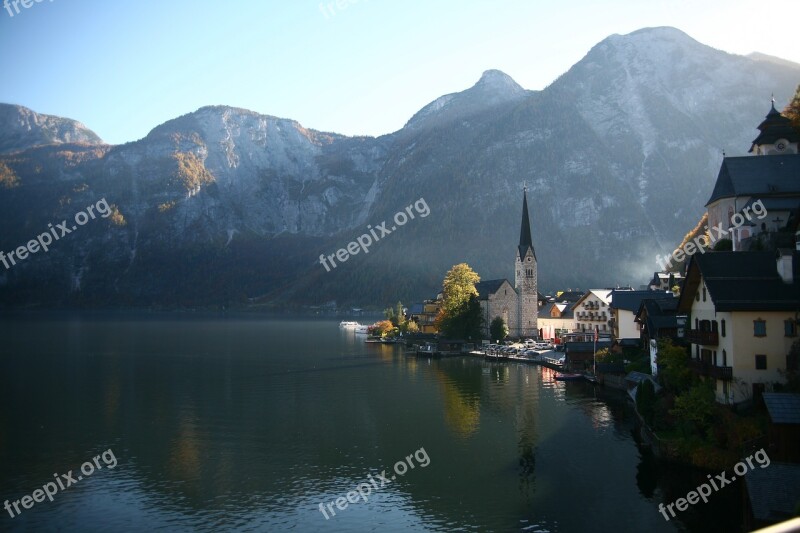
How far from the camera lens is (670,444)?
38.2 metres

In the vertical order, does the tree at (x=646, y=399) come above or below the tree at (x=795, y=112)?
below

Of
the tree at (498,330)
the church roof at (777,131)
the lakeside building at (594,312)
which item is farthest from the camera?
the tree at (498,330)

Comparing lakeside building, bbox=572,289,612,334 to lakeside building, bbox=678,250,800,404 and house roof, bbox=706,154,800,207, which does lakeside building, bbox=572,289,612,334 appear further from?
lakeside building, bbox=678,250,800,404

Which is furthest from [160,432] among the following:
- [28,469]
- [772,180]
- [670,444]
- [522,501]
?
[772,180]

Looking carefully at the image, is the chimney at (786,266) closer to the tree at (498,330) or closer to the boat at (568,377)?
the boat at (568,377)

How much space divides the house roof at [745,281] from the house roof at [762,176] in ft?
85.7

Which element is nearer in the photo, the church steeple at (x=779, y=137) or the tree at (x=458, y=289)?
the church steeple at (x=779, y=137)

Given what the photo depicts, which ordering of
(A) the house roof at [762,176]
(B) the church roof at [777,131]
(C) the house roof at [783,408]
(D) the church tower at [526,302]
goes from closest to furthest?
(C) the house roof at [783,408]
(A) the house roof at [762,176]
(B) the church roof at [777,131]
(D) the church tower at [526,302]

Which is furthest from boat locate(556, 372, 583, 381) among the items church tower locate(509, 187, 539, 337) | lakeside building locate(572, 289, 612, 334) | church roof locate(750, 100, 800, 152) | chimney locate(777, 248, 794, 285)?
church tower locate(509, 187, 539, 337)

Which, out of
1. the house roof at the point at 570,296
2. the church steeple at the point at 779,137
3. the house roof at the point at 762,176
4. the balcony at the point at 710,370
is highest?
the church steeple at the point at 779,137

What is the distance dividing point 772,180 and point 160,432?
63419mm

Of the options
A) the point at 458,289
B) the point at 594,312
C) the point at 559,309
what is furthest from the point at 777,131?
the point at 458,289

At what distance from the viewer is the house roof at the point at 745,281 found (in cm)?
3759

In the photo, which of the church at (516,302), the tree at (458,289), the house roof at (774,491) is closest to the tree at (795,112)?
the tree at (458,289)
